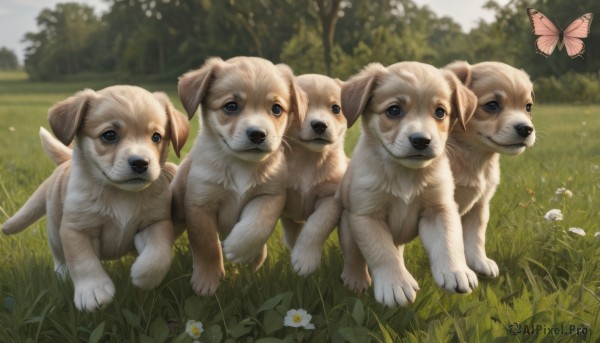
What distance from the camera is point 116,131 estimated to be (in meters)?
2.86

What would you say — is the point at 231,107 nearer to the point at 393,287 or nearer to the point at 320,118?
the point at 320,118

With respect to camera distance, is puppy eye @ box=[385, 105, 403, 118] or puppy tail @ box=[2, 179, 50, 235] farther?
puppy tail @ box=[2, 179, 50, 235]

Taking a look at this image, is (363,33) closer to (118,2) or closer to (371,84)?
(118,2)

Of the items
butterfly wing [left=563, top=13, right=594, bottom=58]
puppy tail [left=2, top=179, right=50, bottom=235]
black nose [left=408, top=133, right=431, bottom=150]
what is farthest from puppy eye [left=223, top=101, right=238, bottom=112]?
butterfly wing [left=563, top=13, right=594, bottom=58]

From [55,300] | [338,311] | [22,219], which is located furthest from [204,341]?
[22,219]

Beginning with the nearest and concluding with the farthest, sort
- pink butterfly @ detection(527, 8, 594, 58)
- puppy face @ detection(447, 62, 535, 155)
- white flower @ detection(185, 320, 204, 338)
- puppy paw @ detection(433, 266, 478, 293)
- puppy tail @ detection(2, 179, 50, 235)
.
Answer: puppy paw @ detection(433, 266, 478, 293) < white flower @ detection(185, 320, 204, 338) < puppy face @ detection(447, 62, 535, 155) < pink butterfly @ detection(527, 8, 594, 58) < puppy tail @ detection(2, 179, 50, 235)

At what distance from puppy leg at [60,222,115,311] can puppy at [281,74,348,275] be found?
40.7 inches

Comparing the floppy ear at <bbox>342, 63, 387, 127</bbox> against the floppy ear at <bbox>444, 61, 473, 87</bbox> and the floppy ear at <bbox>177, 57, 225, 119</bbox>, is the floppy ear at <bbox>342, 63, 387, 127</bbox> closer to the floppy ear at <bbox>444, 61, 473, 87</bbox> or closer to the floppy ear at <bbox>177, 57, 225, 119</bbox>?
the floppy ear at <bbox>444, 61, 473, 87</bbox>

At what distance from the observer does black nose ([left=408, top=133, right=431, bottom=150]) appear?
8.60 ft

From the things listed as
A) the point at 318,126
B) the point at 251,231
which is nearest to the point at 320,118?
the point at 318,126

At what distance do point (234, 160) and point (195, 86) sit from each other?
471 mm

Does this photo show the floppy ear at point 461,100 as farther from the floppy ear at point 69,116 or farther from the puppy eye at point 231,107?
the floppy ear at point 69,116

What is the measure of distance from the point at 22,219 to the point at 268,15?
124 feet

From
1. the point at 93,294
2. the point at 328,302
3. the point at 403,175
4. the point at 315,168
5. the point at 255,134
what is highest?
the point at 255,134
